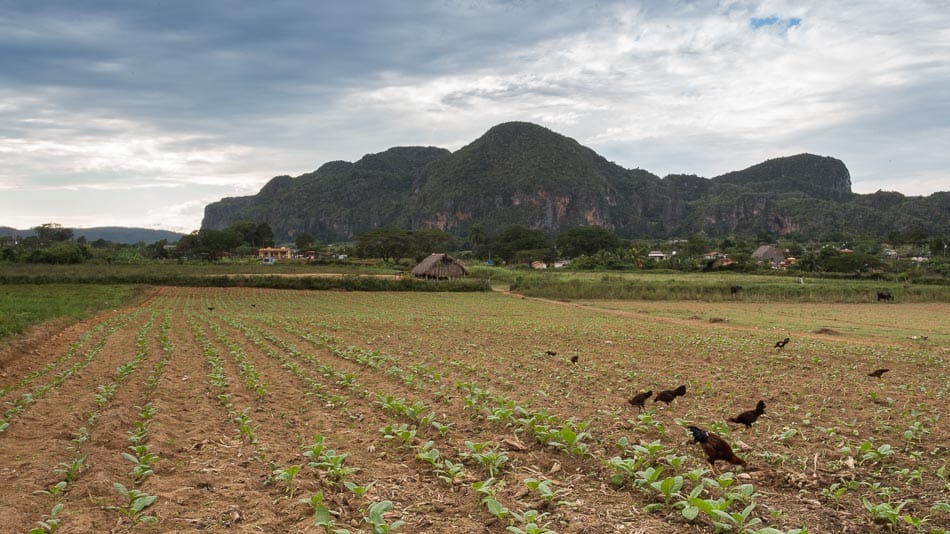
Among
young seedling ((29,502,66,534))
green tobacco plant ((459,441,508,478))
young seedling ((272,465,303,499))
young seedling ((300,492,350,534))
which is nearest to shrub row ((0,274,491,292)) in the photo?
green tobacco plant ((459,441,508,478))

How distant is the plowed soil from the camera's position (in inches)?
197

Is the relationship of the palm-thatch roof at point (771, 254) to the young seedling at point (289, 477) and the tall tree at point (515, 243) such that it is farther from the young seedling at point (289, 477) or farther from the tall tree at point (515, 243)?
Answer: the young seedling at point (289, 477)

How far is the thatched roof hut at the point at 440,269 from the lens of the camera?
59500mm

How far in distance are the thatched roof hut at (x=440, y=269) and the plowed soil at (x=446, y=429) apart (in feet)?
137

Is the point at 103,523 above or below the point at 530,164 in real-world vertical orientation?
below

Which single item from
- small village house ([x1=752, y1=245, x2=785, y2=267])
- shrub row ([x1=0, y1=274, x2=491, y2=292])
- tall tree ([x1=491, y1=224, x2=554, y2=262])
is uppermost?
tall tree ([x1=491, y1=224, x2=554, y2=262])

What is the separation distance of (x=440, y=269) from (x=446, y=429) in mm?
52939

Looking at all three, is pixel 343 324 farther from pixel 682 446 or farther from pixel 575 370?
pixel 682 446

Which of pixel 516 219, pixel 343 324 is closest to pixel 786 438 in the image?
pixel 343 324

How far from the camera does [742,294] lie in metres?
42.9

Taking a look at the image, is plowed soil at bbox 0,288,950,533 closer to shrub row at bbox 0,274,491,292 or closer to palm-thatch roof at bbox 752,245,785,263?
shrub row at bbox 0,274,491,292

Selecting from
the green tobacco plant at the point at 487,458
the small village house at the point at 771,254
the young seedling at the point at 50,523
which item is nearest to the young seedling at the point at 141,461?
the young seedling at the point at 50,523

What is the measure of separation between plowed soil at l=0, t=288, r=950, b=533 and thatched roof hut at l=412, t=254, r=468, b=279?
41869mm

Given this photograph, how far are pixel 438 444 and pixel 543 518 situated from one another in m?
2.37
